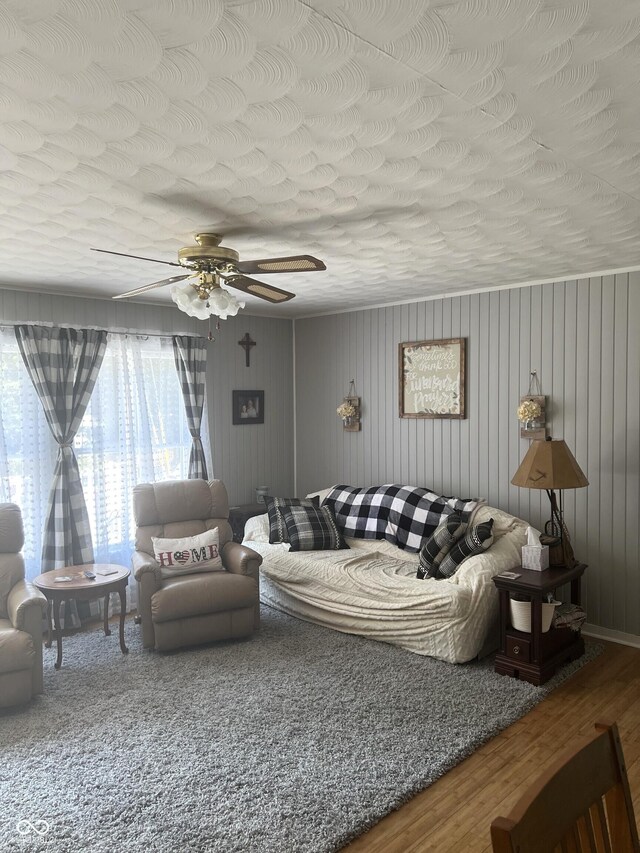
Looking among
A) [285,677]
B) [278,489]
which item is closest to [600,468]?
[285,677]

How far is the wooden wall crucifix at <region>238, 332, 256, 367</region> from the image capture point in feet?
19.6

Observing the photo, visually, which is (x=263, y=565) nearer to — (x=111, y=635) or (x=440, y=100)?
(x=111, y=635)

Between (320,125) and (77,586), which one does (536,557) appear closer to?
(77,586)

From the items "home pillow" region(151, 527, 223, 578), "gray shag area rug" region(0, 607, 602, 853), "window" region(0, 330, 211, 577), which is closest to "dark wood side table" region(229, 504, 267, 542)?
"window" region(0, 330, 211, 577)

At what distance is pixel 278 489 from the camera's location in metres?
6.36

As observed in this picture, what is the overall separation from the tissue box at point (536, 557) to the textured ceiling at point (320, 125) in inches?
70.9

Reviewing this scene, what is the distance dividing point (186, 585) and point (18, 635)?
103cm

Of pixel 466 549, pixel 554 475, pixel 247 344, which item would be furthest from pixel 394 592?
pixel 247 344

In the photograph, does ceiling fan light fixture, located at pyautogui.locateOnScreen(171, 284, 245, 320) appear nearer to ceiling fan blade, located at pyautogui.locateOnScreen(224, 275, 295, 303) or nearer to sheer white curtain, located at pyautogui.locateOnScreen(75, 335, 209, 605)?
ceiling fan blade, located at pyautogui.locateOnScreen(224, 275, 295, 303)

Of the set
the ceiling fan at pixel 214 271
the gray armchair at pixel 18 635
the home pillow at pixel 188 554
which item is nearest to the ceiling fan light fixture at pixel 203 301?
the ceiling fan at pixel 214 271

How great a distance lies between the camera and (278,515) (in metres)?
5.23

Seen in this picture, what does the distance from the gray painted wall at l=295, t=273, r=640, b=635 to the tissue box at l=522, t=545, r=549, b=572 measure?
60cm

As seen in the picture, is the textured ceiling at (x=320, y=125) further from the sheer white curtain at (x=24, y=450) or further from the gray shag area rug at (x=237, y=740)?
the gray shag area rug at (x=237, y=740)

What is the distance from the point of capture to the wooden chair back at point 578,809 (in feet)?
3.34
